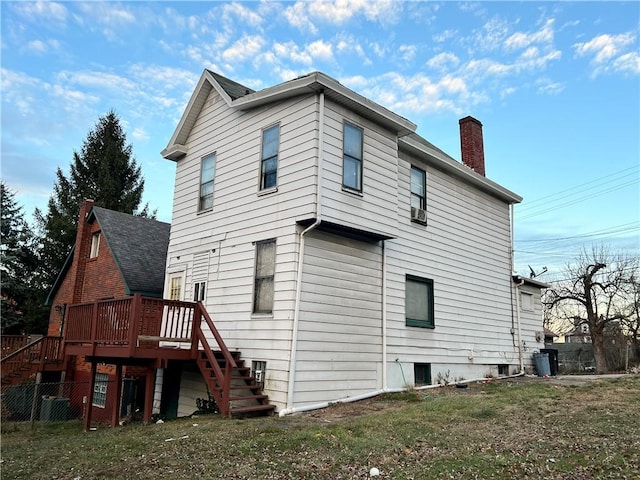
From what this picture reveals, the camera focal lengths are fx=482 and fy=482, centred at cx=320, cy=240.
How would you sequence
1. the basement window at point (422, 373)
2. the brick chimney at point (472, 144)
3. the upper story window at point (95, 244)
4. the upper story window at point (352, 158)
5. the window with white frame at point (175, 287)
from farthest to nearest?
the upper story window at point (95, 244), the brick chimney at point (472, 144), the window with white frame at point (175, 287), the basement window at point (422, 373), the upper story window at point (352, 158)

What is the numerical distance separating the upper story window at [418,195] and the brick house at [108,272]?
9.24 m

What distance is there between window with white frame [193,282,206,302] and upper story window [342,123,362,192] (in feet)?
15.6

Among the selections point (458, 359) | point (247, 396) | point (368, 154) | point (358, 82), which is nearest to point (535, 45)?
point (358, 82)

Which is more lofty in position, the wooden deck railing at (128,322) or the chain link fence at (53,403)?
the wooden deck railing at (128,322)

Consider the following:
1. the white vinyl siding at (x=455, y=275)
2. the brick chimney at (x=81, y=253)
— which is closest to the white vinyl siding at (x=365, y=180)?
the white vinyl siding at (x=455, y=275)

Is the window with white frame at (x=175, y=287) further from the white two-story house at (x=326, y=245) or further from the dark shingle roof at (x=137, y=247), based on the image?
the dark shingle roof at (x=137, y=247)

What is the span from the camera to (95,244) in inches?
782

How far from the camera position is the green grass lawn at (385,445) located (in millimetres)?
5461

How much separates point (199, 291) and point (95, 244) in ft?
30.9

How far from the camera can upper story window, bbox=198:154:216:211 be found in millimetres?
13375

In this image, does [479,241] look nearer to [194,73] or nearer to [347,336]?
[347,336]

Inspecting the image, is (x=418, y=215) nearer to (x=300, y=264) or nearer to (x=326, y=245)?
(x=326, y=245)

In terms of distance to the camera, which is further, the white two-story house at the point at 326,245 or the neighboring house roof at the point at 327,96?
the neighboring house roof at the point at 327,96

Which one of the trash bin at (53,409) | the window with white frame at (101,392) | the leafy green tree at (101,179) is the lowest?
the trash bin at (53,409)
